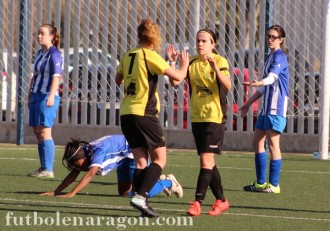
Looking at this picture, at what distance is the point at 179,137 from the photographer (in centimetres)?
1967

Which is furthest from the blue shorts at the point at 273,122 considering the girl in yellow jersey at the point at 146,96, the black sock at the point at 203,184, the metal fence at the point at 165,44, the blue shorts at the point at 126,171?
the metal fence at the point at 165,44

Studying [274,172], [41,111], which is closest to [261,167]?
[274,172]

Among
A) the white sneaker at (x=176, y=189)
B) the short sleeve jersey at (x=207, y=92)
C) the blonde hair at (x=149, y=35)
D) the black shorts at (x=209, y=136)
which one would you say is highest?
the blonde hair at (x=149, y=35)

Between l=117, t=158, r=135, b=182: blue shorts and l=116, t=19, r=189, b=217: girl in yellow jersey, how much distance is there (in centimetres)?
166

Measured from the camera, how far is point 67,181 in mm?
11695

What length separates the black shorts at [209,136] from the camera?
35.4 feet

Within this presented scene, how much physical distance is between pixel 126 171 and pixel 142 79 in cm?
208

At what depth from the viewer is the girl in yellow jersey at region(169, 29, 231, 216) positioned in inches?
423

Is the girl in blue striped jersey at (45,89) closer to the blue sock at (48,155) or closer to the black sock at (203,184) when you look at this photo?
the blue sock at (48,155)

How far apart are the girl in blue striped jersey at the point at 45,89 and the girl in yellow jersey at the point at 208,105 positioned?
10.5 feet

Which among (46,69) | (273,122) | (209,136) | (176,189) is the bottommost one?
(176,189)

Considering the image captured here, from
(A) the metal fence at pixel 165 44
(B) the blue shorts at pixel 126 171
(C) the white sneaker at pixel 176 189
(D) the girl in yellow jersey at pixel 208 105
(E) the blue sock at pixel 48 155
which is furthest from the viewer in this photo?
(A) the metal fence at pixel 165 44

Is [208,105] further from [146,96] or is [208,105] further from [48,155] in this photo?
[48,155]

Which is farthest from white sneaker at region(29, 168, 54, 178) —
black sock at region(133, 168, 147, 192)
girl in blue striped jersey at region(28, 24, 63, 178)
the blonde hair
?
the blonde hair
